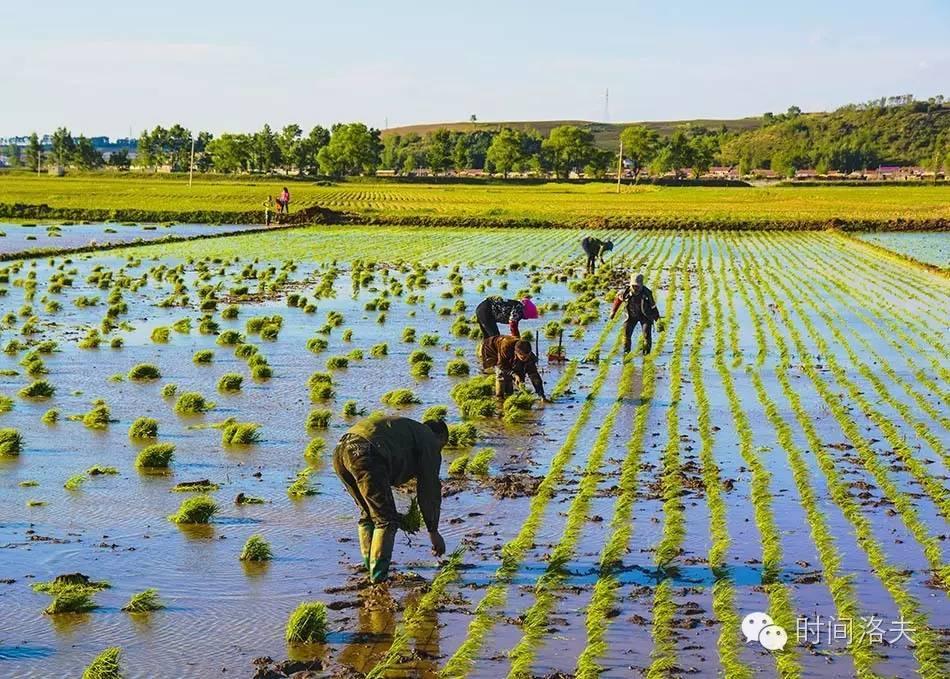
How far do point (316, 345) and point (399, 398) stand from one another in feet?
19.0

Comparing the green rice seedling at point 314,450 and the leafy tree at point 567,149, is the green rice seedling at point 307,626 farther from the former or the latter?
the leafy tree at point 567,149

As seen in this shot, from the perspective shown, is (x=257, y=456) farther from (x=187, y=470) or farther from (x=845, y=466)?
(x=845, y=466)

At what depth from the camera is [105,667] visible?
7.70 metres

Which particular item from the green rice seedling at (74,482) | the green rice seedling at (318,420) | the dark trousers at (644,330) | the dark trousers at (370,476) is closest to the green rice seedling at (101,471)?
the green rice seedling at (74,482)

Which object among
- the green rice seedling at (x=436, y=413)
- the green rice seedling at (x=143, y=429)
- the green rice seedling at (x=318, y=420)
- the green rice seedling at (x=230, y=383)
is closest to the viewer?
the green rice seedling at (x=143, y=429)

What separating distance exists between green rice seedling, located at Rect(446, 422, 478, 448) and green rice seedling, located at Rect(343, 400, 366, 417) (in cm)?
199

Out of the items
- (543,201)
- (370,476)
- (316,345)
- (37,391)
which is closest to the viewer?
(370,476)

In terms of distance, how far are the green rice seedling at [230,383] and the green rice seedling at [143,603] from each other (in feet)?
30.4

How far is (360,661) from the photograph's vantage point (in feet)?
26.4

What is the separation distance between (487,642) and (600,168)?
15231cm

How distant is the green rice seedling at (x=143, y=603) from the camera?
9016 millimetres

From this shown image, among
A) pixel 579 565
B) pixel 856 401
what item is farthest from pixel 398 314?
pixel 579 565

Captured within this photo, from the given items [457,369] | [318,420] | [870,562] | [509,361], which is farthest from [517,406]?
[870,562]

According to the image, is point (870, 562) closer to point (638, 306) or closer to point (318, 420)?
point (318, 420)
